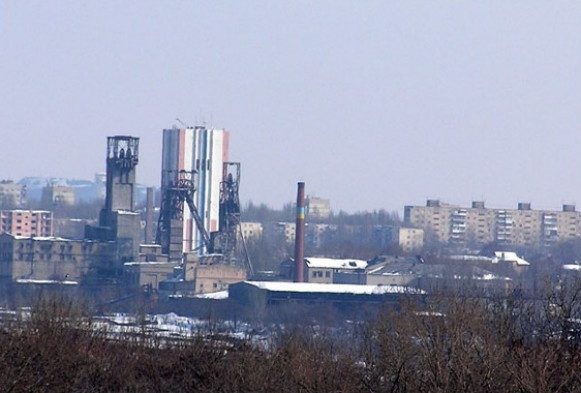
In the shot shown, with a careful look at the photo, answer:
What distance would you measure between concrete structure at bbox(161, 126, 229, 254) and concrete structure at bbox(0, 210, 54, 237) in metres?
10.9

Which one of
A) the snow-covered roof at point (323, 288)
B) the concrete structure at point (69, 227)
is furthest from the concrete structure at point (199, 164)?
the concrete structure at point (69, 227)

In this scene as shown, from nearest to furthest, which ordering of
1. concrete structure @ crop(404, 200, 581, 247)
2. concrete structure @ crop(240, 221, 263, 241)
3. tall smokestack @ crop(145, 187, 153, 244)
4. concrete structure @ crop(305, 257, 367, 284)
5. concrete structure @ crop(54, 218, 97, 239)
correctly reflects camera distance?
concrete structure @ crop(305, 257, 367, 284)
tall smokestack @ crop(145, 187, 153, 244)
concrete structure @ crop(240, 221, 263, 241)
concrete structure @ crop(54, 218, 97, 239)
concrete structure @ crop(404, 200, 581, 247)

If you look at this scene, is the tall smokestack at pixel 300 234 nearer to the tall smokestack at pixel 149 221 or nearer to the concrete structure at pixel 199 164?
the concrete structure at pixel 199 164

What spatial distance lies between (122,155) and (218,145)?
53.6 ft

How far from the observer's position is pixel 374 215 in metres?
115

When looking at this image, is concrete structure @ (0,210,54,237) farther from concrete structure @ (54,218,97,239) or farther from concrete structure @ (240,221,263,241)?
concrete structure @ (240,221,263,241)

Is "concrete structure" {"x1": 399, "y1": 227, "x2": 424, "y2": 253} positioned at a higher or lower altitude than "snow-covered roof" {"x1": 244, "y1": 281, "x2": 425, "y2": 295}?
higher

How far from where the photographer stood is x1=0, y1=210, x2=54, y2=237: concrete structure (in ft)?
265

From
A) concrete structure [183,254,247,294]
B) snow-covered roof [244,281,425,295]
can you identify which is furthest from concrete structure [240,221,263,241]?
snow-covered roof [244,281,425,295]

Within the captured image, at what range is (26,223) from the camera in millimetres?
81812

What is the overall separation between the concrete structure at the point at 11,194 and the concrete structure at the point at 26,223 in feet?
76.0

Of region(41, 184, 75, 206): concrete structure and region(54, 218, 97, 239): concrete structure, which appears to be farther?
region(41, 184, 75, 206): concrete structure

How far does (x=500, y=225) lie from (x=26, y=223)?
33.5m

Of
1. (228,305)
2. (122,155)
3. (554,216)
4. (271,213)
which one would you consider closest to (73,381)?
(228,305)
